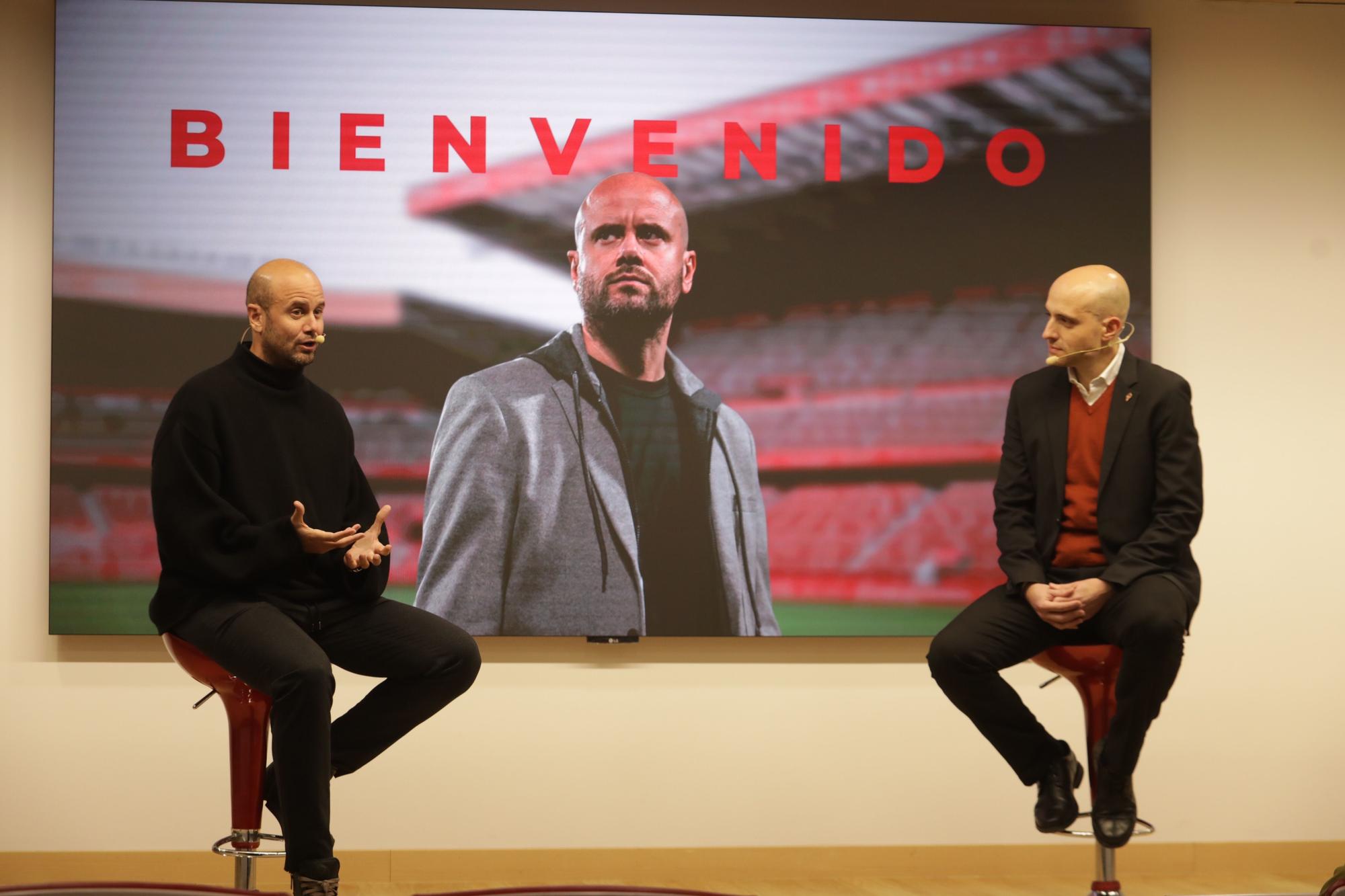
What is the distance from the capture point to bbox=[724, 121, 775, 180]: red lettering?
4363 millimetres

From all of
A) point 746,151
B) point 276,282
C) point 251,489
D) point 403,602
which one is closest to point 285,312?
point 276,282

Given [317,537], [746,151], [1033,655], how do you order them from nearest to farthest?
[317,537] < [1033,655] < [746,151]

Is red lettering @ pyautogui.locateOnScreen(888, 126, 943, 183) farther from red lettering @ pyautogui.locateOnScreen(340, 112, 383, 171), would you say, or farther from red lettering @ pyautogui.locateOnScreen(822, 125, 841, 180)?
red lettering @ pyautogui.locateOnScreen(340, 112, 383, 171)

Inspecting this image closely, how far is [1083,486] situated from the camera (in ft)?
11.4

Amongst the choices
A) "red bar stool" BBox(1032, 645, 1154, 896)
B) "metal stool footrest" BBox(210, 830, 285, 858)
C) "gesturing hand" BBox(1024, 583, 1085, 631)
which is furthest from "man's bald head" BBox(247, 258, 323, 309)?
"red bar stool" BBox(1032, 645, 1154, 896)

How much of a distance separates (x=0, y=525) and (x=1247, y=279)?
407 centimetres

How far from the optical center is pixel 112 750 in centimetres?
423

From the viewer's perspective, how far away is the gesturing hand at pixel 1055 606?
325cm

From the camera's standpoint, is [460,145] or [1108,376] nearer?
[1108,376]

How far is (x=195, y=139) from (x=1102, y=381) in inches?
110

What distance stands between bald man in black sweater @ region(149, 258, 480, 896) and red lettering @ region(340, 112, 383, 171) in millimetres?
1036

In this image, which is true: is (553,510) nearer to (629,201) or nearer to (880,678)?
(629,201)

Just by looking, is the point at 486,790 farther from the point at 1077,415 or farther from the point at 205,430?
the point at 1077,415

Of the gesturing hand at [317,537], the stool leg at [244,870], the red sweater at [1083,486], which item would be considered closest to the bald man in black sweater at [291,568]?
the gesturing hand at [317,537]
